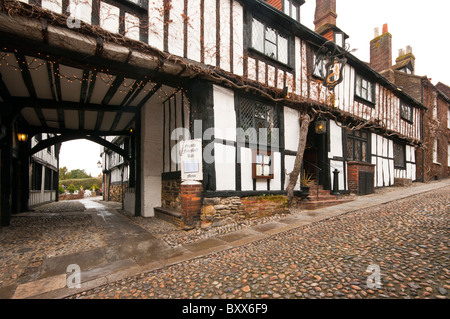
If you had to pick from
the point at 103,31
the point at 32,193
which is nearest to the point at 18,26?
the point at 103,31


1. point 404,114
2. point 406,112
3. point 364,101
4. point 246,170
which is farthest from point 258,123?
point 406,112

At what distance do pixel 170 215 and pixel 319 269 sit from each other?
14.0ft

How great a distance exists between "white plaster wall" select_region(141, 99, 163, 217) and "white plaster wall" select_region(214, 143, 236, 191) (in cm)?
294

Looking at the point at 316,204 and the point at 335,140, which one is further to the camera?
the point at 335,140

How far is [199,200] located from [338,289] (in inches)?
137

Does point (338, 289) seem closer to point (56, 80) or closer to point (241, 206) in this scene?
point (241, 206)

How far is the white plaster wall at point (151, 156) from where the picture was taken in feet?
24.1

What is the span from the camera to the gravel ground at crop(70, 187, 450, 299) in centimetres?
232

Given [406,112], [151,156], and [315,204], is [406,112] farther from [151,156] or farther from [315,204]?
[151,156]

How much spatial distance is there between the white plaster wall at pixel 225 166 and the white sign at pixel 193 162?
1.45 ft

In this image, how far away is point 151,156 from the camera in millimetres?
7543

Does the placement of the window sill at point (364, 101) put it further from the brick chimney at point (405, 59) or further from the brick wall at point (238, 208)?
the brick chimney at point (405, 59)

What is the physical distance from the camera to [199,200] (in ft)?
17.3

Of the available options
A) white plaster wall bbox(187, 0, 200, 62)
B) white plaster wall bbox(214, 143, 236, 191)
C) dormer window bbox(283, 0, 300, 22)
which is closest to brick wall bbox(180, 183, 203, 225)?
white plaster wall bbox(214, 143, 236, 191)
